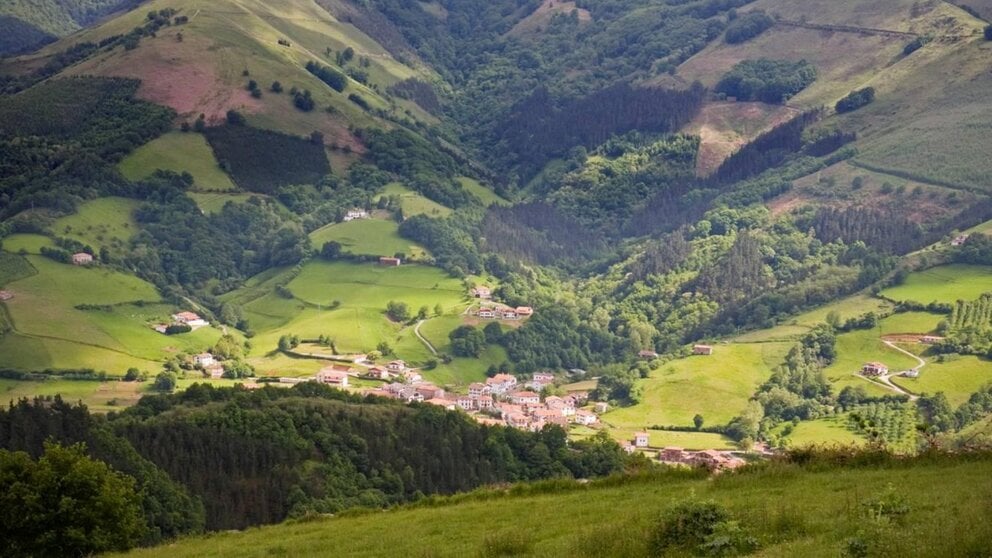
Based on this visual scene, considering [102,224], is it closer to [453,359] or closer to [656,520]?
[453,359]

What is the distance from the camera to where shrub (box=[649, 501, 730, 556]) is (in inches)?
734

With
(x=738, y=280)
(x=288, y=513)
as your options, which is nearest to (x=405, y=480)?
(x=288, y=513)

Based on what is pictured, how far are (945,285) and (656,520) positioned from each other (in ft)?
291

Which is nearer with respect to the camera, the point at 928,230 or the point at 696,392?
the point at 696,392

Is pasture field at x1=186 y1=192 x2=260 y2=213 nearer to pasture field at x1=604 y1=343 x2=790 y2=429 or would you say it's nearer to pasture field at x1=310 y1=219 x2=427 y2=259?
pasture field at x1=310 y1=219 x2=427 y2=259

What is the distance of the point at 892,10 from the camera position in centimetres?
16875

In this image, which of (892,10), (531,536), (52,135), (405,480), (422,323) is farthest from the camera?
(892,10)

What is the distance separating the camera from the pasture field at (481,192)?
150 meters

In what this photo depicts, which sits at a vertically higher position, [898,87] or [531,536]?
[898,87]

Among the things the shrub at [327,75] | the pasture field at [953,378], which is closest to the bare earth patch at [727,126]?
the shrub at [327,75]

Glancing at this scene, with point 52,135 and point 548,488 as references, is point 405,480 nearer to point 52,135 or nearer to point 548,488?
point 548,488

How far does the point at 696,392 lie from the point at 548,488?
64.8 m

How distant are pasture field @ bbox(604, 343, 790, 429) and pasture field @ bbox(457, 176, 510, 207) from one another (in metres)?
55.5

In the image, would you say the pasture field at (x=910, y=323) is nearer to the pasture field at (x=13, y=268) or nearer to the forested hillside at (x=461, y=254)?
the forested hillside at (x=461, y=254)
